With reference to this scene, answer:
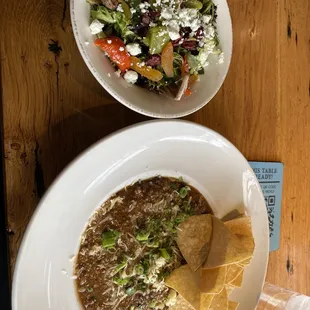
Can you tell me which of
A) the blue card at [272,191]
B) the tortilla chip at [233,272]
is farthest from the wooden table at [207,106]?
the tortilla chip at [233,272]

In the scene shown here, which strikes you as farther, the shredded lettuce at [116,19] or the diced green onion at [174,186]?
the diced green onion at [174,186]

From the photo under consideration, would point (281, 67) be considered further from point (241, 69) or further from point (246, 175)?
point (246, 175)

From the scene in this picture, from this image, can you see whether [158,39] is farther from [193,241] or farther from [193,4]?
[193,241]

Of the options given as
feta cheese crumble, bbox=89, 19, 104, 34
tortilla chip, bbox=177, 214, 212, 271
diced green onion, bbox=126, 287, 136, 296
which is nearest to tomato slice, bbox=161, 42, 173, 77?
feta cheese crumble, bbox=89, 19, 104, 34

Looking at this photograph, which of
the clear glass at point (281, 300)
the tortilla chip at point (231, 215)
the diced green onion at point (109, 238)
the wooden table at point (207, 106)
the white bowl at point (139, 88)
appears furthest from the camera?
the clear glass at point (281, 300)

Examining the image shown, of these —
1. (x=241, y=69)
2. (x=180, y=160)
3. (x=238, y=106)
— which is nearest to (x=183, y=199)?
(x=180, y=160)

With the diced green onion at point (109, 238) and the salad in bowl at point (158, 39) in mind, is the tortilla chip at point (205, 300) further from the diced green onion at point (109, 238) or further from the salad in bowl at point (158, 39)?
the salad in bowl at point (158, 39)

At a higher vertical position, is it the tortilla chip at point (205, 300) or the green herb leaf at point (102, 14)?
the green herb leaf at point (102, 14)
